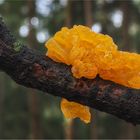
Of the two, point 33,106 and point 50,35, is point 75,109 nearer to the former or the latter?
point 33,106

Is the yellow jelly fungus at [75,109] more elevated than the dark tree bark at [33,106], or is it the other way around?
the dark tree bark at [33,106]

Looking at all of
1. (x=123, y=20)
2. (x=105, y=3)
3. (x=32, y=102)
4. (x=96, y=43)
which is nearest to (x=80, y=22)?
(x=105, y=3)

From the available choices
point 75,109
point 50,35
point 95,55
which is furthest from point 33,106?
point 95,55

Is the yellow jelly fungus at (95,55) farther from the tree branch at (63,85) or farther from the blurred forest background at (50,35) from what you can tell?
the blurred forest background at (50,35)

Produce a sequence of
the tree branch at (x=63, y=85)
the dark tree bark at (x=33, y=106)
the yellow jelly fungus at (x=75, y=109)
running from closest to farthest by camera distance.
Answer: the tree branch at (x=63, y=85), the yellow jelly fungus at (x=75, y=109), the dark tree bark at (x=33, y=106)

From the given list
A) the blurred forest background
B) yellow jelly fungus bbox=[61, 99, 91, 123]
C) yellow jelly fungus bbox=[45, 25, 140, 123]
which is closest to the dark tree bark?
the blurred forest background

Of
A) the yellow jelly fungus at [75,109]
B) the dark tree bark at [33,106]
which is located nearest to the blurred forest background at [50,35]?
the dark tree bark at [33,106]

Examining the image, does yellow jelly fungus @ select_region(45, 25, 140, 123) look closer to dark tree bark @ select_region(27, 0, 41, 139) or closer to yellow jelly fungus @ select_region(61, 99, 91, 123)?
yellow jelly fungus @ select_region(61, 99, 91, 123)
